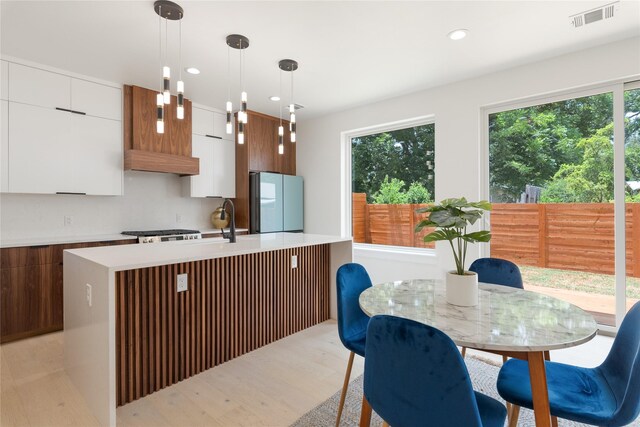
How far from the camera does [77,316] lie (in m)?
2.08

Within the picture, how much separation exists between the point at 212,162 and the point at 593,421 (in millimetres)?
4491

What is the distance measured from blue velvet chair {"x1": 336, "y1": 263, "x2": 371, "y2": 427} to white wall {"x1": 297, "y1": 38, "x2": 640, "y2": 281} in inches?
82.4

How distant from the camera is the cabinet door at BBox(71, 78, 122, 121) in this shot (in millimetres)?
3438

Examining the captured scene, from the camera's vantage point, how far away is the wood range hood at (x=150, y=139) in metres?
3.75

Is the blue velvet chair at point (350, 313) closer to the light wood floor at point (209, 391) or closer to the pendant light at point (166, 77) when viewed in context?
the light wood floor at point (209, 391)

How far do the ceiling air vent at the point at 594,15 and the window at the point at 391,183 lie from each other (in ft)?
5.78

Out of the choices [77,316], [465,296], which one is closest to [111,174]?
[77,316]

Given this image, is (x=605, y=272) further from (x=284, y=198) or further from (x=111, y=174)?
(x=111, y=174)

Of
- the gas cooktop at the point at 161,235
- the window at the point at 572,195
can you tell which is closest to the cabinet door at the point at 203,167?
the gas cooktop at the point at 161,235

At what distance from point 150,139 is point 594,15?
170 inches

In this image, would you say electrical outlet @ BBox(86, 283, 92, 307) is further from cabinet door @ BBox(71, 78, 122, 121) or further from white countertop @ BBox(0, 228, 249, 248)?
cabinet door @ BBox(71, 78, 122, 121)

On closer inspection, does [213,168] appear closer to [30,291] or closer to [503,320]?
[30,291]

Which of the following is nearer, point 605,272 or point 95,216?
point 605,272

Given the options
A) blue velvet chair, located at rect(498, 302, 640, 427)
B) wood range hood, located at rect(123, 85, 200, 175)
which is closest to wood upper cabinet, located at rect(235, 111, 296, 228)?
wood range hood, located at rect(123, 85, 200, 175)
